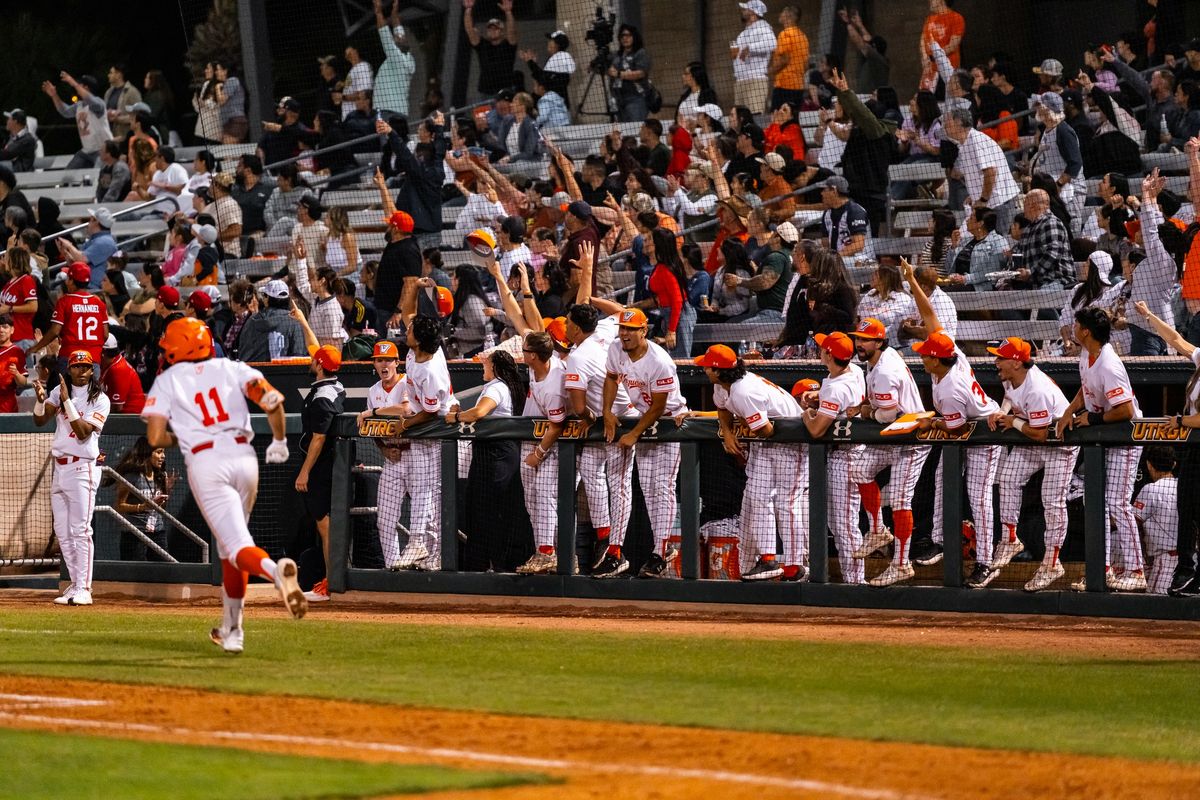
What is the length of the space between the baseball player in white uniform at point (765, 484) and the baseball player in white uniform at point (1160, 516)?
7.60 feet

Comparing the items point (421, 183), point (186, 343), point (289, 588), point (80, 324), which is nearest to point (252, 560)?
point (289, 588)

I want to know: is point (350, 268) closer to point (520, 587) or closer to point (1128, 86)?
point (520, 587)

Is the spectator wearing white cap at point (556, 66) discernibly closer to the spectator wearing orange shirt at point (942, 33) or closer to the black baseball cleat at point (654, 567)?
the spectator wearing orange shirt at point (942, 33)

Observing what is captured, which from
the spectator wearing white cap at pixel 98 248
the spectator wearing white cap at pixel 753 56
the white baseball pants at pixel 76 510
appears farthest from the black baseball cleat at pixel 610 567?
the spectator wearing white cap at pixel 98 248

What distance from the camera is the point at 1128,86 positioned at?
57.4 ft

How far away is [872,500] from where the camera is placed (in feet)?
39.9

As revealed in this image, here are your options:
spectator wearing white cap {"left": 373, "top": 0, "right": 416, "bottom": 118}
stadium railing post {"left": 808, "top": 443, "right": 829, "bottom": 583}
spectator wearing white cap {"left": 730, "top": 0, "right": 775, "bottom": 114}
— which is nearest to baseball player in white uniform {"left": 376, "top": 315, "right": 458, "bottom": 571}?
stadium railing post {"left": 808, "top": 443, "right": 829, "bottom": 583}

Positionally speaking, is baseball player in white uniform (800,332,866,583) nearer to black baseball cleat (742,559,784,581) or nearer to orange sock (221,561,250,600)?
black baseball cleat (742,559,784,581)

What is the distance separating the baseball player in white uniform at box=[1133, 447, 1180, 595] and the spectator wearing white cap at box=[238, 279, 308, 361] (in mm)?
8470

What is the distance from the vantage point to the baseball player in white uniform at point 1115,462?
11.2 meters

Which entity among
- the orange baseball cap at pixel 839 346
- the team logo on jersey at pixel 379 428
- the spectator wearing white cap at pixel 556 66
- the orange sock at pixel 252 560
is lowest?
the orange sock at pixel 252 560

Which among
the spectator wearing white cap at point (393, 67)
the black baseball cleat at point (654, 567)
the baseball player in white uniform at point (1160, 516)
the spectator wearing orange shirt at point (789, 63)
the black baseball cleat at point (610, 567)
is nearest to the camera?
the baseball player in white uniform at point (1160, 516)

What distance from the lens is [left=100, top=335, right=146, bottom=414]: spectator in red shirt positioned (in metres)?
15.2

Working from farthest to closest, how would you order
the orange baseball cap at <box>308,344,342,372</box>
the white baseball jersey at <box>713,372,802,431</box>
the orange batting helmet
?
the orange baseball cap at <box>308,344,342,372</box>
the white baseball jersey at <box>713,372,802,431</box>
the orange batting helmet
